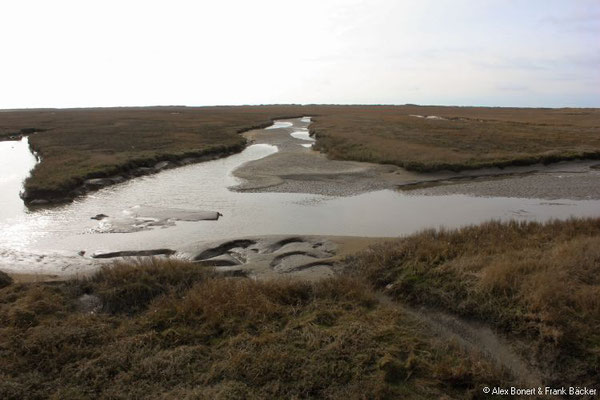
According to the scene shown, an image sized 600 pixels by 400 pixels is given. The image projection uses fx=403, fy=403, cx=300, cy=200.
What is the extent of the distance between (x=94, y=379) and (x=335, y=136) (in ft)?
121

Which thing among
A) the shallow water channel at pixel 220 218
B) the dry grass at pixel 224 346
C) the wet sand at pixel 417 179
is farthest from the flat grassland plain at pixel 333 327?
the wet sand at pixel 417 179

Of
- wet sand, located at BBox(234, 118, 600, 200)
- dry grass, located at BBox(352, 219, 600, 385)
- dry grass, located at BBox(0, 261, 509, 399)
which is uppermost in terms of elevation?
wet sand, located at BBox(234, 118, 600, 200)

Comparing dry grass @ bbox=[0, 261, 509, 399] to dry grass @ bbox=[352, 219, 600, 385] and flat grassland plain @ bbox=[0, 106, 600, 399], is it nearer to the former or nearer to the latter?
flat grassland plain @ bbox=[0, 106, 600, 399]

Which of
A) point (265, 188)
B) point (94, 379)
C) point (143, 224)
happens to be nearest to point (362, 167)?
point (265, 188)

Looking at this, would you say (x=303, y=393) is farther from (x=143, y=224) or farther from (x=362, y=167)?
(x=362, y=167)

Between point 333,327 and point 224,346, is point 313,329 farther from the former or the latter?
point 224,346

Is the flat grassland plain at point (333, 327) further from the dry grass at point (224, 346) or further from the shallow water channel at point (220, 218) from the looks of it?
the shallow water channel at point (220, 218)

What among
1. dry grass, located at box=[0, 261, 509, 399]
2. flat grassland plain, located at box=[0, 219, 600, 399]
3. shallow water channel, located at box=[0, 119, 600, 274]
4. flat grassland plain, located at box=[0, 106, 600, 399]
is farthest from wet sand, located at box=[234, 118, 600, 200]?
dry grass, located at box=[0, 261, 509, 399]

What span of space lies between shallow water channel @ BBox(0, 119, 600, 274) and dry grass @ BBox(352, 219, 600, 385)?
3515 millimetres

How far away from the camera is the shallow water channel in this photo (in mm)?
12938

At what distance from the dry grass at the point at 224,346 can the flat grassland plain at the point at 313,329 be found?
0.08 feet

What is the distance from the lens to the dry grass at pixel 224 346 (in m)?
5.68

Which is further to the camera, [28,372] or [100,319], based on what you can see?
[100,319]

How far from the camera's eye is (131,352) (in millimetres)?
6488
